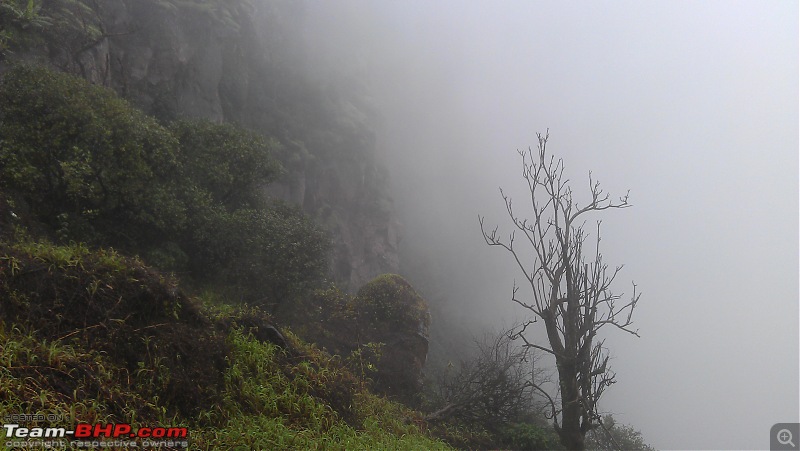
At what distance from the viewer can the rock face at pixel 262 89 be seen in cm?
2047

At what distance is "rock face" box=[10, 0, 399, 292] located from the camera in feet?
67.2

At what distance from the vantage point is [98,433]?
5.43m

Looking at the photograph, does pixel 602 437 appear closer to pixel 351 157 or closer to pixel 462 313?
pixel 351 157

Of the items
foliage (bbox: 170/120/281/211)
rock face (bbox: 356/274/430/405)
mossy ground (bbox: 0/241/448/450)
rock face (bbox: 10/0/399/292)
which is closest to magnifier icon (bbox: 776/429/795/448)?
mossy ground (bbox: 0/241/448/450)

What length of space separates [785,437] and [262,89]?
32.6 m

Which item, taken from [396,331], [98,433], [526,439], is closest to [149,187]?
[98,433]

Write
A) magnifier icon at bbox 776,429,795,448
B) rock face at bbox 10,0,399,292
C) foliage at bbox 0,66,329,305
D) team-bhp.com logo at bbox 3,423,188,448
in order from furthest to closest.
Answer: rock face at bbox 10,0,399,292 < magnifier icon at bbox 776,429,795,448 < foliage at bbox 0,66,329,305 < team-bhp.com logo at bbox 3,423,188,448

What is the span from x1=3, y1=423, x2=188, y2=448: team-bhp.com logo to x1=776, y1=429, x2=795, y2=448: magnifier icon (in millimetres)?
11962

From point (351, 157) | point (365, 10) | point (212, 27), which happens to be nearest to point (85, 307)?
point (212, 27)

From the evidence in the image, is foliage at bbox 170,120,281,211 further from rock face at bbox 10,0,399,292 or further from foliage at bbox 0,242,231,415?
foliage at bbox 0,242,231,415

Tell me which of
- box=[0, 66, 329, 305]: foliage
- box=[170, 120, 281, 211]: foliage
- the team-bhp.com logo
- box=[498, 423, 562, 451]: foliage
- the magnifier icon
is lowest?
box=[498, 423, 562, 451]: foliage

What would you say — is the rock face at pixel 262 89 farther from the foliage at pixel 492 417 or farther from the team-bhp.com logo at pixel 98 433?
the team-bhp.com logo at pixel 98 433

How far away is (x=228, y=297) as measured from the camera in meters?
13.0

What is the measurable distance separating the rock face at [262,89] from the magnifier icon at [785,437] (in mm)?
15253
